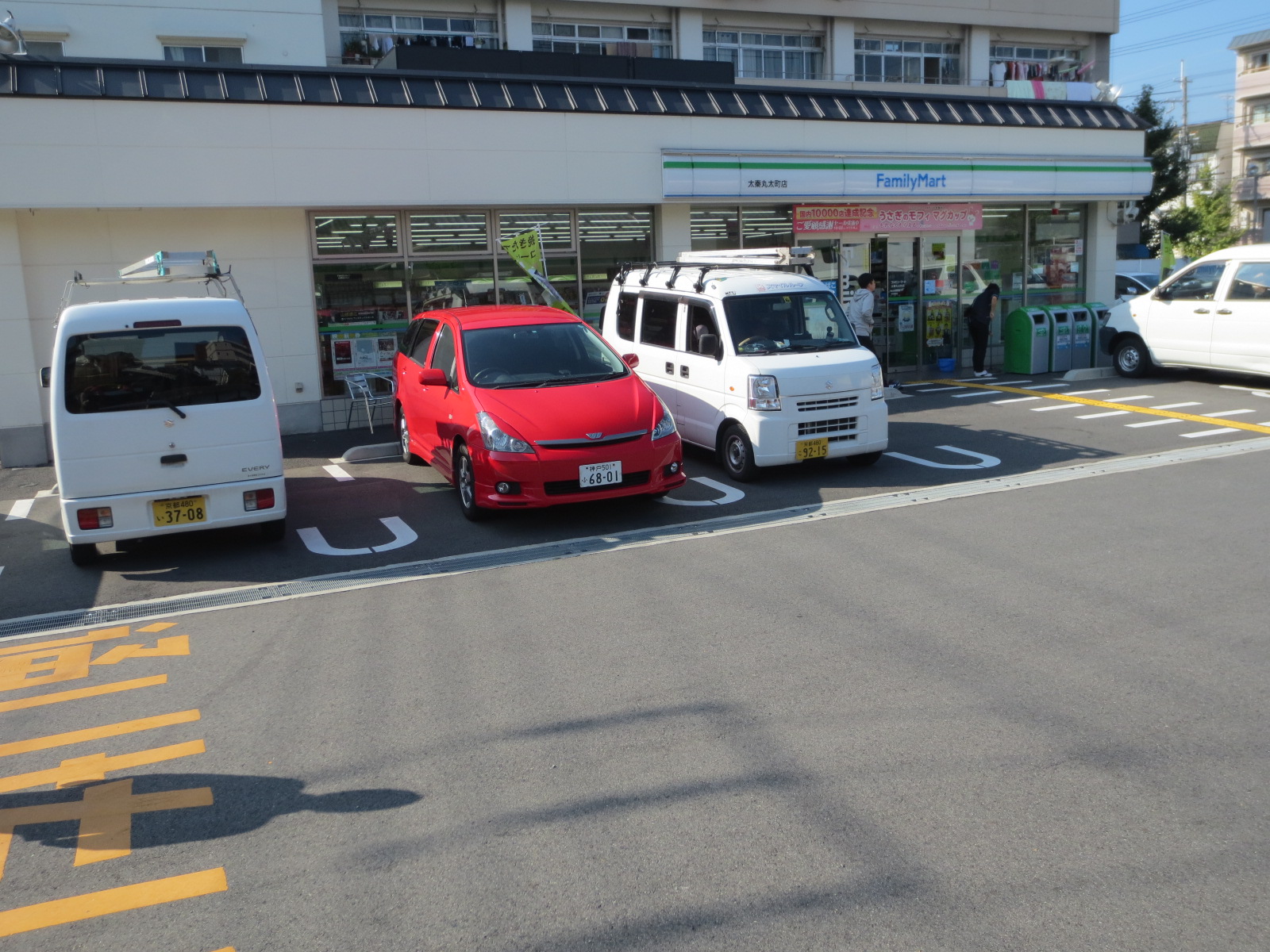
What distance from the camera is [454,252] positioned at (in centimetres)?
1464

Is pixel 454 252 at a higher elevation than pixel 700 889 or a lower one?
higher

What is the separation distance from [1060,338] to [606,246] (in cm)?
768

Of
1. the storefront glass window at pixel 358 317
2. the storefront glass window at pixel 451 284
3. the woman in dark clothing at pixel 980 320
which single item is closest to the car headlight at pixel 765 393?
the storefront glass window at pixel 451 284

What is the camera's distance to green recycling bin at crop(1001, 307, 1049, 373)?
16.8m

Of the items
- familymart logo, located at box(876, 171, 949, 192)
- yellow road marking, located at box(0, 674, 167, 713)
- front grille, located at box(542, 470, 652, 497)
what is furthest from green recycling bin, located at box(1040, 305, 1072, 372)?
yellow road marking, located at box(0, 674, 167, 713)

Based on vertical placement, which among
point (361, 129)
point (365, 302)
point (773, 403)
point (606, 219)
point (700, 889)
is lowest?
point (700, 889)

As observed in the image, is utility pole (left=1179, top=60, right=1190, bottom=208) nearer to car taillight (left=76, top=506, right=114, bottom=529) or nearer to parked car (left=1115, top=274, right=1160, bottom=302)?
parked car (left=1115, top=274, right=1160, bottom=302)

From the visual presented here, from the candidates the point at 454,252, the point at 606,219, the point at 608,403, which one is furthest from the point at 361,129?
the point at 608,403

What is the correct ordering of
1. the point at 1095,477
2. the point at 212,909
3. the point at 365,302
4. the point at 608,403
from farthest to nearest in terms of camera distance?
the point at 365,302, the point at 1095,477, the point at 608,403, the point at 212,909

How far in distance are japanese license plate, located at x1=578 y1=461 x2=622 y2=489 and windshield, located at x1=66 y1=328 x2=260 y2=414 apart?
104 inches

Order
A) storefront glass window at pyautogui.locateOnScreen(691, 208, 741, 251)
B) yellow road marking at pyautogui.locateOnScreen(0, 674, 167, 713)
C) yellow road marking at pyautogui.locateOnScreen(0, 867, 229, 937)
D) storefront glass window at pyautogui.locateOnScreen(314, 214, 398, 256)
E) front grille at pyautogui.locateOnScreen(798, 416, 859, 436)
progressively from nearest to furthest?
yellow road marking at pyautogui.locateOnScreen(0, 867, 229, 937)
yellow road marking at pyautogui.locateOnScreen(0, 674, 167, 713)
front grille at pyautogui.locateOnScreen(798, 416, 859, 436)
storefront glass window at pyautogui.locateOnScreen(314, 214, 398, 256)
storefront glass window at pyautogui.locateOnScreen(691, 208, 741, 251)

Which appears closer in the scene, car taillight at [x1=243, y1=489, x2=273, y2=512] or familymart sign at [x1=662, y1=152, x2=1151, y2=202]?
car taillight at [x1=243, y1=489, x2=273, y2=512]

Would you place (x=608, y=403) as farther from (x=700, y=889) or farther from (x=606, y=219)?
(x=606, y=219)

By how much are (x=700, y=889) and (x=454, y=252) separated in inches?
484
